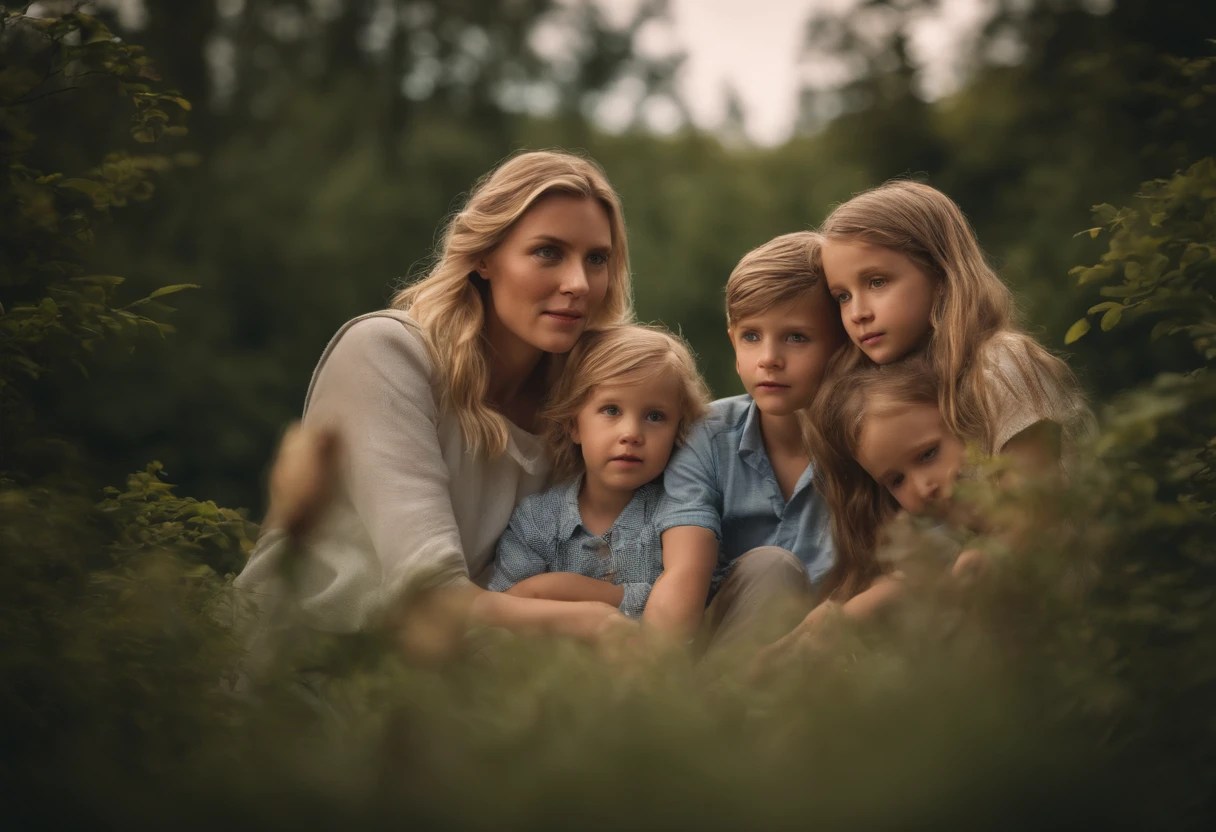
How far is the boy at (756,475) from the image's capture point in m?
3.39

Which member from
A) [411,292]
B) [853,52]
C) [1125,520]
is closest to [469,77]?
[853,52]

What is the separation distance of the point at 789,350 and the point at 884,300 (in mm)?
323

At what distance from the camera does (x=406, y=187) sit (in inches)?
842

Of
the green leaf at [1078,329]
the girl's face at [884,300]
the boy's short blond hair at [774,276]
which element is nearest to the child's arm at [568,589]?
the boy's short blond hair at [774,276]

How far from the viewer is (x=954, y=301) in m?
3.37

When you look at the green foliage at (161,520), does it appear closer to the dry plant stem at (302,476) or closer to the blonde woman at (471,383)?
the blonde woman at (471,383)

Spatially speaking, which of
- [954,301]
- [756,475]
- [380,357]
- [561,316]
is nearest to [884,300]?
[954,301]

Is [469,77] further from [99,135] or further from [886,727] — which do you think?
[886,727]

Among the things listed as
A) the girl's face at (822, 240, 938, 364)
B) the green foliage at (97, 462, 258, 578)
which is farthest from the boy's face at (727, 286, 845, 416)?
the green foliage at (97, 462, 258, 578)

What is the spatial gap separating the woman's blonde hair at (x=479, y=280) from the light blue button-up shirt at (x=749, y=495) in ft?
1.66

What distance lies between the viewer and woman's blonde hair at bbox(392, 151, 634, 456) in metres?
3.59

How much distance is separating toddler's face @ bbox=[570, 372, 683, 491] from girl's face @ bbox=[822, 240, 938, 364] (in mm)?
550

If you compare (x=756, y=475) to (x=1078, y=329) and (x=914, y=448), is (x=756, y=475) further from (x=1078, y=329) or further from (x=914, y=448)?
(x=1078, y=329)

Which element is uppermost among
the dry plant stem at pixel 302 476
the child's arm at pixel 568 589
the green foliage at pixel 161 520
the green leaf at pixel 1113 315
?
the green leaf at pixel 1113 315
